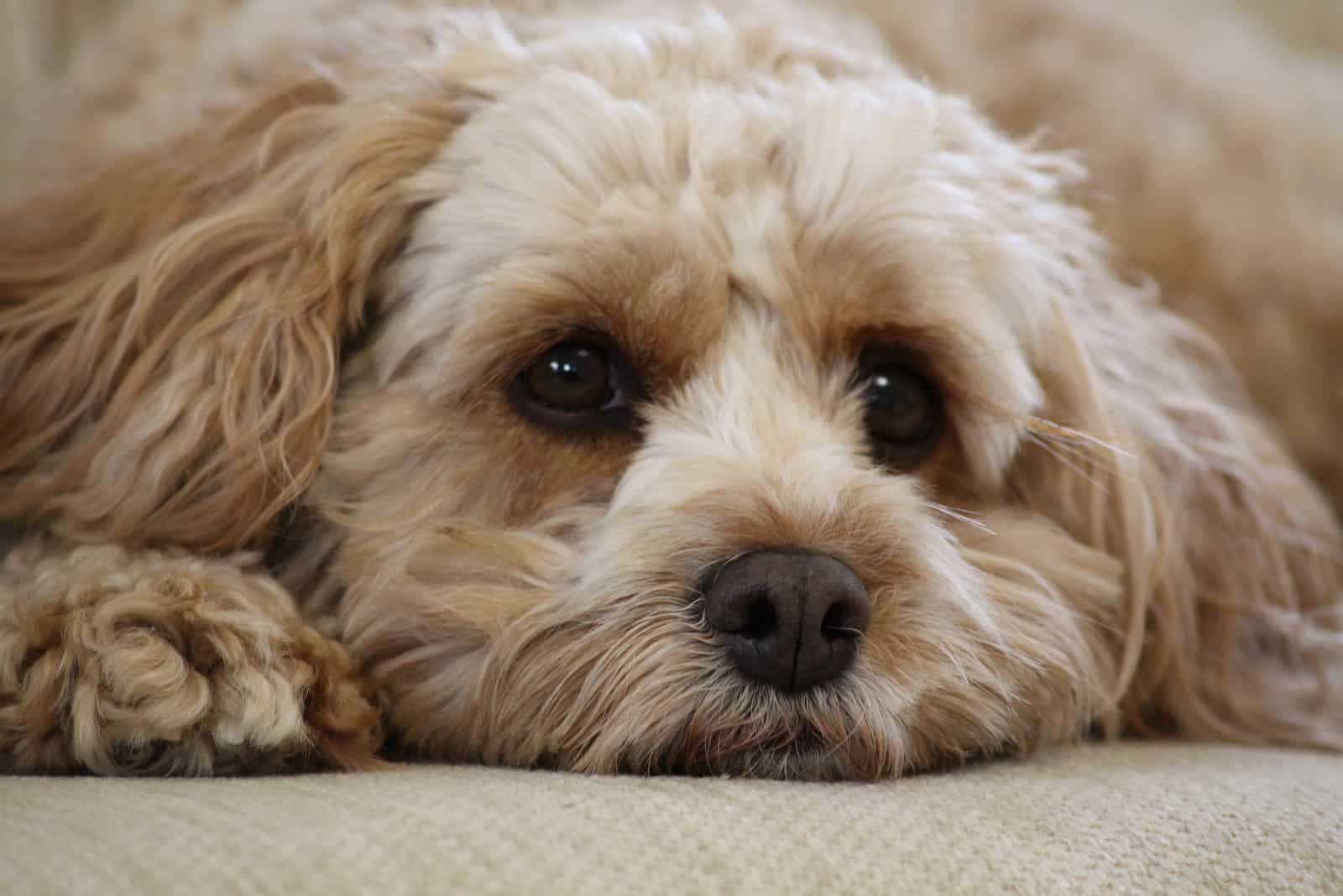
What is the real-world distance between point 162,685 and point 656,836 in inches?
20.7

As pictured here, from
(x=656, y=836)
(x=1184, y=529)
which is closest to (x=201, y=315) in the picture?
(x=656, y=836)

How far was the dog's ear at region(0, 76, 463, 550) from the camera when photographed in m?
1.77

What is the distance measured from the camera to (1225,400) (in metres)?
2.47

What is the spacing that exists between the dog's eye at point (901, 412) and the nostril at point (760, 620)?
534mm

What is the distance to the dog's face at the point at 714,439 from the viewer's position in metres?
1.52

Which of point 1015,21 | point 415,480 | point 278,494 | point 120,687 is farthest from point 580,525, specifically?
point 1015,21

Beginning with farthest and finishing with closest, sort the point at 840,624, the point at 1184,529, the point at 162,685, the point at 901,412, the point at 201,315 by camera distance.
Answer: the point at 1184,529 → the point at 901,412 → the point at 201,315 → the point at 840,624 → the point at 162,685

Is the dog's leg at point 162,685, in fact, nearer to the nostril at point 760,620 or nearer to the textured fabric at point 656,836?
the textured fabric at point 656,836

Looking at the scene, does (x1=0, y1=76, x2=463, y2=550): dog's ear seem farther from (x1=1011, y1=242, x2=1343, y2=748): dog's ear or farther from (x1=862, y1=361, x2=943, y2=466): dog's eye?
(x1=1011, y1=242, x2=1343, y2=748): dog's ear

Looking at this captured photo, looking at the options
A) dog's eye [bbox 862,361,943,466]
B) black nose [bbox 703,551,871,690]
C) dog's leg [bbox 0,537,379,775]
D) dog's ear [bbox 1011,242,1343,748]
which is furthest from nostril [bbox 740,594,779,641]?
dog's ear [bbox 1011,242,1343,748]

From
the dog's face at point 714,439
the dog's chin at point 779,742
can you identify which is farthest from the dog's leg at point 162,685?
the dog's chin at point 779,742

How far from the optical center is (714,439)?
178 centimetres

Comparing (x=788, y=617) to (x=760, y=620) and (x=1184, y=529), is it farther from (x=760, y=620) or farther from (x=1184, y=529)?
(x=1184, y=529)

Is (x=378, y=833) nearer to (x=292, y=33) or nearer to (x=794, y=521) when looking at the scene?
(x=794, y=521)
